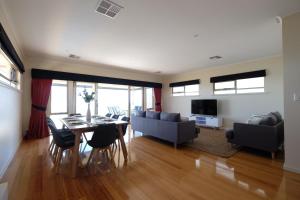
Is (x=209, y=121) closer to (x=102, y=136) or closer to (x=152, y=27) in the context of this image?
(x=152, y=27)

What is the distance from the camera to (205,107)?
6.23 m

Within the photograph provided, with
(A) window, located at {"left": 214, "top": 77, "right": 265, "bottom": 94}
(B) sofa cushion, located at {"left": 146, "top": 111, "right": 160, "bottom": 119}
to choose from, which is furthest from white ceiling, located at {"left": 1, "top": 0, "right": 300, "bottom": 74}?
(B) sofa cushion, located at {"left": 146, "top": 111, "right": 160, "bottom": 119}

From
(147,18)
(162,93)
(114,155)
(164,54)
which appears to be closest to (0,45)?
(147,18)

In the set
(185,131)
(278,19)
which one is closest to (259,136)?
(185,131)

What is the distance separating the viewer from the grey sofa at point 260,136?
296 centimetres

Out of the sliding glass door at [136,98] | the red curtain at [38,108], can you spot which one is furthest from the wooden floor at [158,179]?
the sliding glass door at [136,98]

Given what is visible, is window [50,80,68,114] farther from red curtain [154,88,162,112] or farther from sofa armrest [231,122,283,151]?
sofa armrest [231,122,283,151]

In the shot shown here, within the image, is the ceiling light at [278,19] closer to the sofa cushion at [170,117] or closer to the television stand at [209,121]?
the sofa cushion at [170,117]

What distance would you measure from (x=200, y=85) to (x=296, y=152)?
15.1ft

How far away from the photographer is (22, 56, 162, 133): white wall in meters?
4.62

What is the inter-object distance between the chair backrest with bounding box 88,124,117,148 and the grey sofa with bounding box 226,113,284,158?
2826 mm

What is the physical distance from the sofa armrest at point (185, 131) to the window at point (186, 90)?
129 inches

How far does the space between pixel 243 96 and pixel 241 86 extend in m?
0.39

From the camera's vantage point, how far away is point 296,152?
7.77 feet
